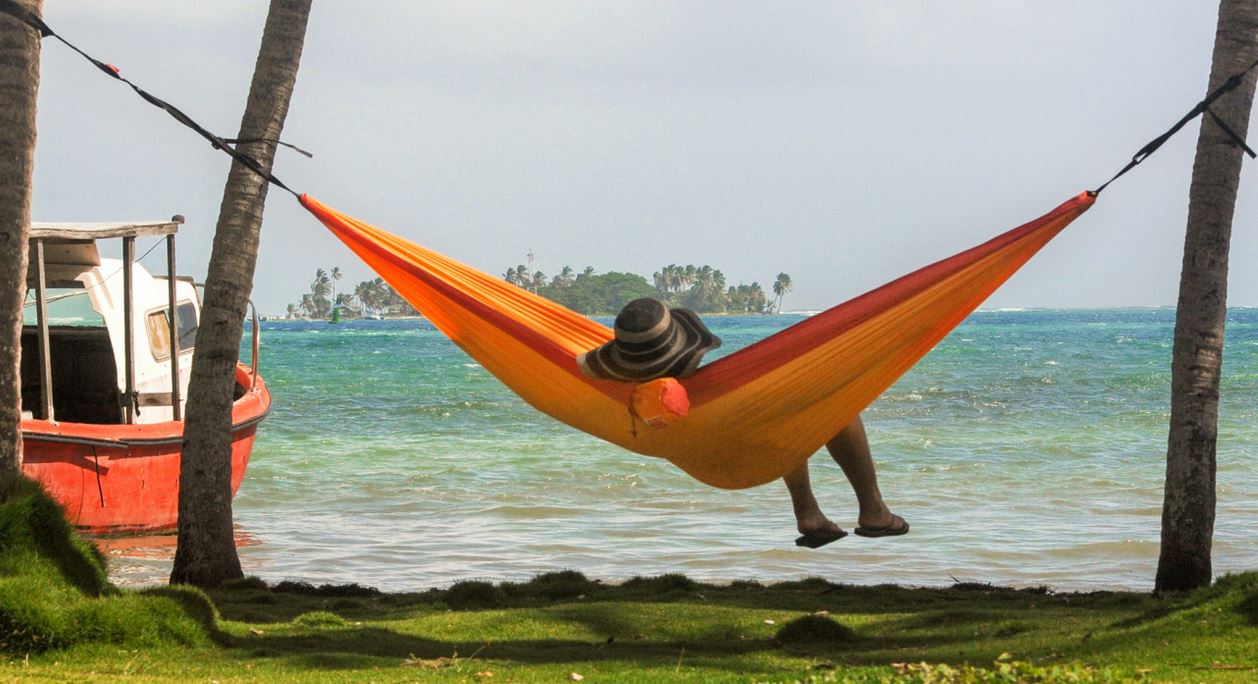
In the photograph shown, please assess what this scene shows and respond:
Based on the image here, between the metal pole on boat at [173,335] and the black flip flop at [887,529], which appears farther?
the metal pole on boat at [173,335]

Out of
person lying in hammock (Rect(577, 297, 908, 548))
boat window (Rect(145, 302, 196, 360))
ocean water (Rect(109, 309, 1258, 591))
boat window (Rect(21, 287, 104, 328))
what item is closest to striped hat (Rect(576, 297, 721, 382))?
person lying in hammock (Rect(577, 297, 908, 548))

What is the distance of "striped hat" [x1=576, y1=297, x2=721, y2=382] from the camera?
15.9ft

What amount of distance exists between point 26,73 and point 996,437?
16612 mm

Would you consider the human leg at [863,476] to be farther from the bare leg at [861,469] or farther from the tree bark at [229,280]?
the tree bark at [229,280]

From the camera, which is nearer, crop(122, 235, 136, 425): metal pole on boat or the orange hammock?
the orange hammock

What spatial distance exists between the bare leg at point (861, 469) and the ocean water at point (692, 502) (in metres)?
3.89

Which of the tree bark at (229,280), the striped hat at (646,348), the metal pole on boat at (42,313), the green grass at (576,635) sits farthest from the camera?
the metal pole on boat at (42,313)

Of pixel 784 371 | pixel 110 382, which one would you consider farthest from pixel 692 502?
pixel 784 371

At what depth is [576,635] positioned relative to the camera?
5809 millimetres

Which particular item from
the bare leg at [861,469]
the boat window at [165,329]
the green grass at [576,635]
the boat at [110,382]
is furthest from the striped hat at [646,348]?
the boat window at [165,329]

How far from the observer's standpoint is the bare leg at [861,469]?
5.00m

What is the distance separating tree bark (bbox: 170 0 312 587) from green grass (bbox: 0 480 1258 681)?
549 mm

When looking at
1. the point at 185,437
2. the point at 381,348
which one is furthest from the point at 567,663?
the point at 381,348

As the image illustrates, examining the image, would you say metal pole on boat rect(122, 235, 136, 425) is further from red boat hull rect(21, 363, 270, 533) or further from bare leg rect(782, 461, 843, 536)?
bare leg rect(782, 461, 843, 536)
